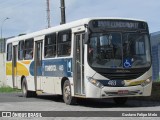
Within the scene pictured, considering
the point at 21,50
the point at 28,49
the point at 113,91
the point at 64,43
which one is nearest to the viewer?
the point at 113,91

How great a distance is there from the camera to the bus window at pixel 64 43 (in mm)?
19453

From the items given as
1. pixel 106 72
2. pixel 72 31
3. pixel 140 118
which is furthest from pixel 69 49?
pixel 140 118

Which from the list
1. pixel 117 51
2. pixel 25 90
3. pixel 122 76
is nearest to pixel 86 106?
pixel 122 76

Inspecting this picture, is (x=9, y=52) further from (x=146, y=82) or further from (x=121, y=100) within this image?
(x=146, y=82)

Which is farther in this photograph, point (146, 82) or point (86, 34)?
point (146, 82)

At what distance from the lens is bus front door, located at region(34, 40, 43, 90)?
900 inches

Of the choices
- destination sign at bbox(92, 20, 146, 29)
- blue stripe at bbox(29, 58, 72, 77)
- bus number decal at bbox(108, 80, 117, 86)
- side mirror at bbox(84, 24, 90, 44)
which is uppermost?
destination sign at bbox(92, 20, 146, 29)

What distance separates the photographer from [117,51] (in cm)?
1800

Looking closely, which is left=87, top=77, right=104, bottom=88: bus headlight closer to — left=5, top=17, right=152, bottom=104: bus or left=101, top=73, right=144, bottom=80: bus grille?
left=5, top=17, right=152, bottom=104: bus

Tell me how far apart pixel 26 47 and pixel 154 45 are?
772 cm

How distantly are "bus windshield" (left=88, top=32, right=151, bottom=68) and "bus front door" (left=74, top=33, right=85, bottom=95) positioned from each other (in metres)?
0.61

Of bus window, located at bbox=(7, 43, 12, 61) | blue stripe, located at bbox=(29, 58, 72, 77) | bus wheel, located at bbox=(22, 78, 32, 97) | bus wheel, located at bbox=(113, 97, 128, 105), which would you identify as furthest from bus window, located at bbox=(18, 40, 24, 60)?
bus wheel, located at bbox=(113, 97, 128, 105)

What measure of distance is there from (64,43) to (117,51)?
2681 millimetres

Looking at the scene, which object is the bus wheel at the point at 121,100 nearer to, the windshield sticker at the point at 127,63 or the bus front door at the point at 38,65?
the windshield sticker at the point at 127,63
